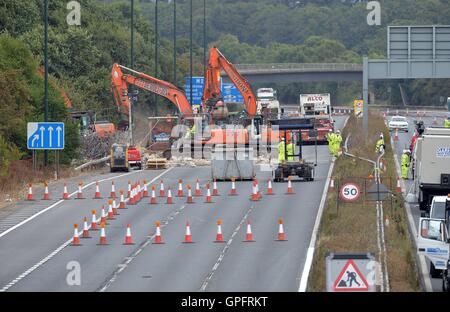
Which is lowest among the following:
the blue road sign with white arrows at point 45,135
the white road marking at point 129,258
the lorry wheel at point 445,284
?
the white road marking at point 129,258

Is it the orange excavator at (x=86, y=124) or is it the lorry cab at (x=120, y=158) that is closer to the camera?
the lorry cab at (x=120, y=158)

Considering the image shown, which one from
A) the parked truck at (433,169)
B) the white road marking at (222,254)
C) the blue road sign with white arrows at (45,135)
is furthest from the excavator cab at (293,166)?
the parked truck at (433,169)

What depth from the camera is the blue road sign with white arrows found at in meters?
51.4

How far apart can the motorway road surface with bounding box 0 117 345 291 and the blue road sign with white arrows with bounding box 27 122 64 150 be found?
282 cm

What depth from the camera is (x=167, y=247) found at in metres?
33.9

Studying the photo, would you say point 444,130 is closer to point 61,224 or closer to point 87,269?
point 61,224

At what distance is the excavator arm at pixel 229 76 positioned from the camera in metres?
74.1

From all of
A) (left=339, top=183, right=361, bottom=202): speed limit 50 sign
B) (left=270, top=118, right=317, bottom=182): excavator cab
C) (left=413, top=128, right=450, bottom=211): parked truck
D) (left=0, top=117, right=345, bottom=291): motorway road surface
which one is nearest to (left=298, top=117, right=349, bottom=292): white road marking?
(left=0, top=117, right=345, bottom=291): motorway road surface

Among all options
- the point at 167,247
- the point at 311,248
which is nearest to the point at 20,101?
the point at 167,247

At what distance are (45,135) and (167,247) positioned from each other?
1892 centimetres

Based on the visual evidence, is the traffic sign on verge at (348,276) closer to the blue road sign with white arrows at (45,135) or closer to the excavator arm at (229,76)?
the blue road sign with white arrows at (45,135)

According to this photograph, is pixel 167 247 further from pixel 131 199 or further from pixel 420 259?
pixel 131 199

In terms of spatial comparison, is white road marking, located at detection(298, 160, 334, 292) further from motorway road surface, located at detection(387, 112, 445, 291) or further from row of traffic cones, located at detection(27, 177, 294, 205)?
motorway road surface, located at detection(387, 112, 445, 291)

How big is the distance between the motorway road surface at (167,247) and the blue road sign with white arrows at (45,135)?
282 cm
